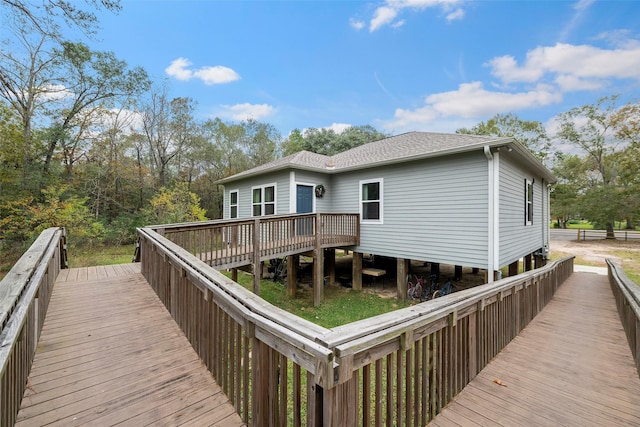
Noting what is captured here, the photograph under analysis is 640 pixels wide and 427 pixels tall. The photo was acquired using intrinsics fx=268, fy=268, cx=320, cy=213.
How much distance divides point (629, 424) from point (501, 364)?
99cm

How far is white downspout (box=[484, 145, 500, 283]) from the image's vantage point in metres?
6.38

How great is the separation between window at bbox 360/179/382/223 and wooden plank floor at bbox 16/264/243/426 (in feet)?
22.0

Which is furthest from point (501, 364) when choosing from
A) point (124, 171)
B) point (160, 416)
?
point (124, 171)

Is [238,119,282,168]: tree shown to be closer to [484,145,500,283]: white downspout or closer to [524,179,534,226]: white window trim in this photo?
[524,179,534,226]: white window trim

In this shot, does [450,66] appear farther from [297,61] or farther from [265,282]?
[265,282]

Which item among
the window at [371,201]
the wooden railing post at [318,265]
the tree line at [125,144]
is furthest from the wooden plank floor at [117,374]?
the window at [371,201]

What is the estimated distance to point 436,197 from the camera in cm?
743

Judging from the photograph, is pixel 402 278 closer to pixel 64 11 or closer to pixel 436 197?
pixel 436 197

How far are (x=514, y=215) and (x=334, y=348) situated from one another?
8.46 meters

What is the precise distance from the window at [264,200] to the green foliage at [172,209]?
22.5 ft

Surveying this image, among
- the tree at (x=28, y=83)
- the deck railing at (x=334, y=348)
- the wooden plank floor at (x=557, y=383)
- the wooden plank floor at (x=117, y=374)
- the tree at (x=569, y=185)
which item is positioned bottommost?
the wooden plank floor at (x=557, y=383)

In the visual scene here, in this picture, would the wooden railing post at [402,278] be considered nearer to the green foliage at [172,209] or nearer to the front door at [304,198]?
the front door at [304,198]

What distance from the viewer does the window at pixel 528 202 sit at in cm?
872

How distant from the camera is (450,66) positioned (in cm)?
1473
